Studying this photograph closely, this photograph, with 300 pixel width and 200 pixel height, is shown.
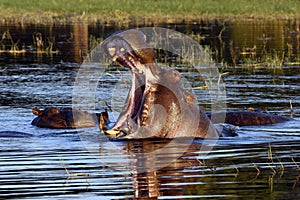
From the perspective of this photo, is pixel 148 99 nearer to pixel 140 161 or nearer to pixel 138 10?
pixel 140 161

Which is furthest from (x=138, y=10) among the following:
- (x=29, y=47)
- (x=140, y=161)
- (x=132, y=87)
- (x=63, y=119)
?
(x=140, y=161)

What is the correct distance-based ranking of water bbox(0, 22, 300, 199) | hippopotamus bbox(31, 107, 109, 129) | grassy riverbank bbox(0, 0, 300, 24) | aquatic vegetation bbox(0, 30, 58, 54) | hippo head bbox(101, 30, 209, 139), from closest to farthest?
1. water bbox(0, 22, 300, 199)
2. hippo head bbox(101, 30, 209, 139)
3. hippopotamus bbox(31, 107, 109, 129)
4. aquatic vegetation bbox(0, 30, 58, 54)
5. grassy riverbank bbox(0, 0, 300, 24)

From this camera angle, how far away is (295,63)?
1577 cm

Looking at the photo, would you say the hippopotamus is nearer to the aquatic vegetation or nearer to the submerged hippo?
the submerged hippo

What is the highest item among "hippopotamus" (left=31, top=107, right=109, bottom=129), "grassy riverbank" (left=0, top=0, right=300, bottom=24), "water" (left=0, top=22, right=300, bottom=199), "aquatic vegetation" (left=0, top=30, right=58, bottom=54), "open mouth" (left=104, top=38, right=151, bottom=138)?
"open mouth" (left=104, top=38, right=151, bottom=138)

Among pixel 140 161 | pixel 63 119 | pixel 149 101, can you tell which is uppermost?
pixel 149 101

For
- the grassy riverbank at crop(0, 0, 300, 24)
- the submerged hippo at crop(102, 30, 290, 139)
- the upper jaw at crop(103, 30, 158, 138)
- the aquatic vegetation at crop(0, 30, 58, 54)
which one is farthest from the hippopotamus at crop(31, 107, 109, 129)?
the grassy riverbank at crop(0, 0, 300, 24)

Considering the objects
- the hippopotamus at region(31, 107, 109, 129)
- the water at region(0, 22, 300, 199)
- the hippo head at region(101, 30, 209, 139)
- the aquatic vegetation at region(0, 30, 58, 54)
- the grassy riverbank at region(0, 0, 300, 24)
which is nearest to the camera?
the water at region(0, 22, 300, 199)

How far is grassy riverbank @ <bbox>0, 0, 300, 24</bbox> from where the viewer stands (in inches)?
1110

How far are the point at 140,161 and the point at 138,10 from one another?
24.2 metres

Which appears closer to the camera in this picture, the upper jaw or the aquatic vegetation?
the upper jaw

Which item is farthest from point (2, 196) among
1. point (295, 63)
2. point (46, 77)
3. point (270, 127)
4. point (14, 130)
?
point (295, 63)

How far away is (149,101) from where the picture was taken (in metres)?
7.19

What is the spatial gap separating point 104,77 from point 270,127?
5.17 m
